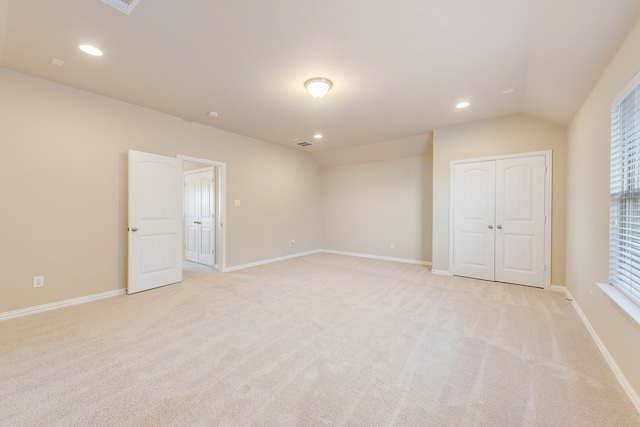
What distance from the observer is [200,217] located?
5598 mm

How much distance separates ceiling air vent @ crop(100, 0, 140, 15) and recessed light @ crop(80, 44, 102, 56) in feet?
2.57

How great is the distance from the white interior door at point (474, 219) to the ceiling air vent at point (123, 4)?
4583 millimetres

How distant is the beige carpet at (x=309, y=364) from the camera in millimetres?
1515

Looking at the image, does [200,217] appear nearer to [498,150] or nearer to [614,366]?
[498,150]

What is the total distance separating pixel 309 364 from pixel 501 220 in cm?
379

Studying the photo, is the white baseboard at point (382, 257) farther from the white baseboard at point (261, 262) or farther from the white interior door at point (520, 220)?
the white interior door at point (520, 220)

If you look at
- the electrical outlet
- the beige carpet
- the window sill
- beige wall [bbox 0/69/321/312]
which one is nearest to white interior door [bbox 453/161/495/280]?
the beige carpet

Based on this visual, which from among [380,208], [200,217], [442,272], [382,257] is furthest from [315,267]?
[200,217]

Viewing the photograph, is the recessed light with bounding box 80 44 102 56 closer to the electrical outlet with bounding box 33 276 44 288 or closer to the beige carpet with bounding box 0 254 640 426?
the electrical outlet with bounding box 33 276 44 288

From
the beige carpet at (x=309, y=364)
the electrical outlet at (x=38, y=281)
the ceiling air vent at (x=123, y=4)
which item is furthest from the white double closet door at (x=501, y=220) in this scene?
the electrical outlet at (x=38, y=281)

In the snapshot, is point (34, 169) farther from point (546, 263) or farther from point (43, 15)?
point (546, 263)

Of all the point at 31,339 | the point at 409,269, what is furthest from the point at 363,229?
the point at 31,339

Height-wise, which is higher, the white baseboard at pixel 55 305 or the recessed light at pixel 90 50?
the recessed light at pixel 90 50

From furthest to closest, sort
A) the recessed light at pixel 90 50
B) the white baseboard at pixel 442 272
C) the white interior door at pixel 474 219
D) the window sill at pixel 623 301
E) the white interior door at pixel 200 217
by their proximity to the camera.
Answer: the white interior door at pixel 200 217
the white baseboard at pixel 442 272
the white interior door at pixel 474 219
the recessed light at pixel 90 50
the window sill at pixel 623 301
